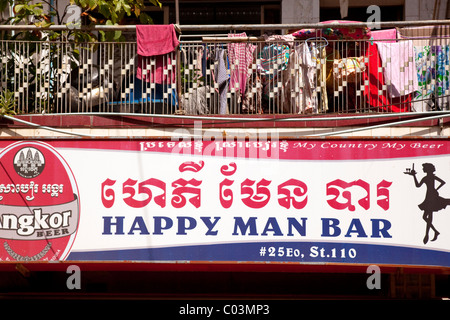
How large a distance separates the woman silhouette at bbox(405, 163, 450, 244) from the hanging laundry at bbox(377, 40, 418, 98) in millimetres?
1512

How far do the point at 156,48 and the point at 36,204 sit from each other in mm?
2866

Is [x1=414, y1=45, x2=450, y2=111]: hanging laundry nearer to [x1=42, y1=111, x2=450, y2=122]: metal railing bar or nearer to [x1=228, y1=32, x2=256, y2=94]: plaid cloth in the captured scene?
[x1=42, y1=111, x2=450, y2=122]: metal railing bar

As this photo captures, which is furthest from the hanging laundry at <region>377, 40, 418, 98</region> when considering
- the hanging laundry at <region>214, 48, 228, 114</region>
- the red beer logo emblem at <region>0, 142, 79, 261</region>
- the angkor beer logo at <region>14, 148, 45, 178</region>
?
the angkor beer logo at <region>14, 148, 45, 178</region>

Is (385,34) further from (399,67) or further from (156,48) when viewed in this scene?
(156,48)

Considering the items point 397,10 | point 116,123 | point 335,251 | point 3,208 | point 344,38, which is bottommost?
point 335,251

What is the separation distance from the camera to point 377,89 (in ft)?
29.4

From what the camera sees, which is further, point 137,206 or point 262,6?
point 262,6

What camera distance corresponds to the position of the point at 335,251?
779 cm

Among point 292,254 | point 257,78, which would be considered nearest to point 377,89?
point 257,78

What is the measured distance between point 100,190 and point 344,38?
4.46 m

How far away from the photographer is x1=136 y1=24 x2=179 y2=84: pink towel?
8914 millimetres

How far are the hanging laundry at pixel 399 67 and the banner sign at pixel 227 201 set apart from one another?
4.25 ft
